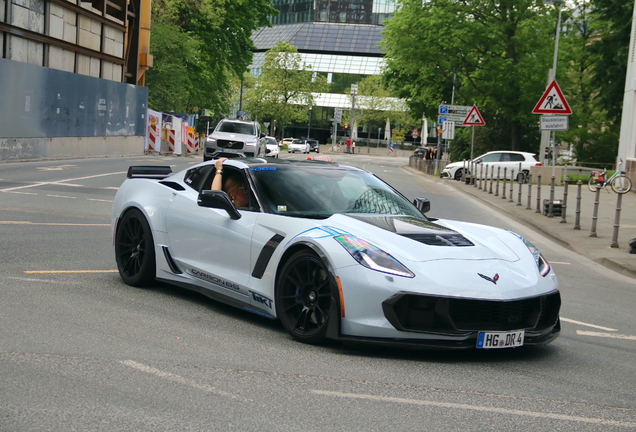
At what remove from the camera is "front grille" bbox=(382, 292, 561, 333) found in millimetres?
5262

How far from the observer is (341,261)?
5.42 meters

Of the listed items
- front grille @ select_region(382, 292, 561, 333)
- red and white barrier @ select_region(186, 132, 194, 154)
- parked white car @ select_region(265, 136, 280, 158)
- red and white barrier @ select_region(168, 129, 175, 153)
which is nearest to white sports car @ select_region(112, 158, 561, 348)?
front grille @ select_region(382, 292, 561, 333)

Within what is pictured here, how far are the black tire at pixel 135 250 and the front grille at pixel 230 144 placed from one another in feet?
91.4

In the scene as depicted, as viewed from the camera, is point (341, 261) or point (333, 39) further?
point (333, 39)

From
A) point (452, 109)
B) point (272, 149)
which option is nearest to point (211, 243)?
point (452, 109)

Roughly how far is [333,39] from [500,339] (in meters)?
120

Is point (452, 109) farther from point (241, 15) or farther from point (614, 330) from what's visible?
point (614, 330)

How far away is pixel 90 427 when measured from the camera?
3785mm

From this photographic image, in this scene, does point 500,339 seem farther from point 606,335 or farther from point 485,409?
point 606,335

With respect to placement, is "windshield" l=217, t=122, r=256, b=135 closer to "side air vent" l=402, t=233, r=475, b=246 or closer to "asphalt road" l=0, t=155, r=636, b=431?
"asphalt road" l=0, t=155, r=636, b=431

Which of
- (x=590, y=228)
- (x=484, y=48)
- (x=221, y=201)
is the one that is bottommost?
(x=590, y=228)

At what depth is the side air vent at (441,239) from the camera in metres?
5.79

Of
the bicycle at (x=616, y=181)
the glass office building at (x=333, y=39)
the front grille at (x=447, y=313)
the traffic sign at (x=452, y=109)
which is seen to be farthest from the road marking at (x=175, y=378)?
the glass office building at (x=333, y=39)

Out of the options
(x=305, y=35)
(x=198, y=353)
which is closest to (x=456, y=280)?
(x=198, y=353)
